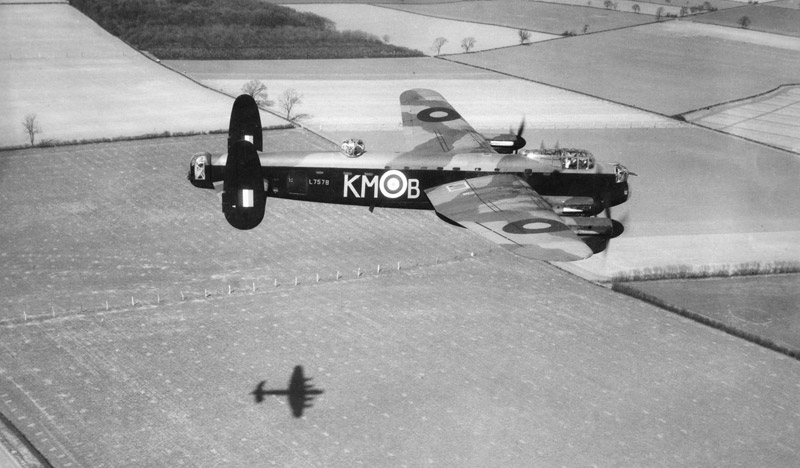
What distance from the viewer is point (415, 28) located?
404ft

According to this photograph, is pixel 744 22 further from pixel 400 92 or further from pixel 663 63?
pixel 400 92

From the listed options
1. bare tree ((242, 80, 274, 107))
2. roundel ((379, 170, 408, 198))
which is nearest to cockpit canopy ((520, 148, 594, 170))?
roundel ((379, 170, 408, 198))

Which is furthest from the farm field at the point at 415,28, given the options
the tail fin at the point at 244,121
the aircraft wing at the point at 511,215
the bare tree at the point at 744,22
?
the aircraft wing at the point at 511,215

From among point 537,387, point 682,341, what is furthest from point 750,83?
point 537,387

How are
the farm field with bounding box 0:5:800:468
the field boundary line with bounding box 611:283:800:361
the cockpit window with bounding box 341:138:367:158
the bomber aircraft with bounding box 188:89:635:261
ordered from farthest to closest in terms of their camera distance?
the cockpit window with bounding box 341:138:367:158 < the field boundary line with bounding box 611:283:800:361 < the bomber aircraft with bounding box 188:89:635:261 < the farm field with bounding box 0:5:800:468

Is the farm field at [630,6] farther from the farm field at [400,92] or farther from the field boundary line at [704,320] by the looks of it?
the field boundary line at [704,320]

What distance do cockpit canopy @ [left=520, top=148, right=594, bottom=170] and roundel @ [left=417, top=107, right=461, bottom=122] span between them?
11055mm

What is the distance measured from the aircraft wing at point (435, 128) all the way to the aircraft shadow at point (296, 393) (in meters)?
17.0

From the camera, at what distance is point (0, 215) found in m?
62.6

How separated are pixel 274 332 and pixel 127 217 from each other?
18999 mm

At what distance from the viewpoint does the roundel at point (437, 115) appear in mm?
62312

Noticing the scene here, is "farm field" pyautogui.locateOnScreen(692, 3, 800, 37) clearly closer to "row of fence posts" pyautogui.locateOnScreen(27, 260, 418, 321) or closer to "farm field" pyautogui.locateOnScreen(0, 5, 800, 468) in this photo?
"farm field" pyautogui.locateOnScreen(0, 5, 800, 468)

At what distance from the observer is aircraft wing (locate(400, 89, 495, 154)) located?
192ft

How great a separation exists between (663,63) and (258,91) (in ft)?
146
